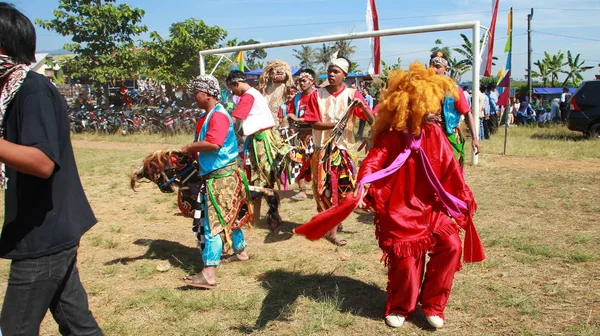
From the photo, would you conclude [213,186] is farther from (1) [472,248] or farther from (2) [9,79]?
(2) [9,79]

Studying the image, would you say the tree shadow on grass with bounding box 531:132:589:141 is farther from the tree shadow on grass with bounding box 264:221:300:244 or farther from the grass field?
the tree shadow on grass with bounding box 264:221:300:244

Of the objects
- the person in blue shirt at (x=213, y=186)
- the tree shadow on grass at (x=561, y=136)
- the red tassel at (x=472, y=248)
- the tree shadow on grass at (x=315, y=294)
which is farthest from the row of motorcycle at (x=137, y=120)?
the red tassel at (x=472, y=248)

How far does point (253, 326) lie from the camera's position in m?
3.68

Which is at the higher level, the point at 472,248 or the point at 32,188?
the point at 32,188

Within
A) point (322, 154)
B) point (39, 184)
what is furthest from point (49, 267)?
point (322, 154)

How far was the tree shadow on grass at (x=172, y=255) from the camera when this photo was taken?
5070 millimetres

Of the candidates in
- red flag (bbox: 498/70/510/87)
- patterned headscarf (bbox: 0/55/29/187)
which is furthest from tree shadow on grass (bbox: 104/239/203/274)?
red flag (bbox: 498/70/510/87)

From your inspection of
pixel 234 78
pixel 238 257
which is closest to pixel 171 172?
pixel 238 257

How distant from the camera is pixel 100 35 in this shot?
759 inches

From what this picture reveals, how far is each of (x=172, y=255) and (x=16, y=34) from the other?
3.55 meters

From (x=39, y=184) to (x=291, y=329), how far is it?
6.82 feet

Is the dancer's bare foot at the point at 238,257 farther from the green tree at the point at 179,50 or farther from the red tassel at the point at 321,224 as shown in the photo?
the green tree at the point at 179,50

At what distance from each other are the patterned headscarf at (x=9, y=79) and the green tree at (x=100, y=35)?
18.2m

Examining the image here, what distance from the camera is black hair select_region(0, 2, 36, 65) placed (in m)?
2.16
